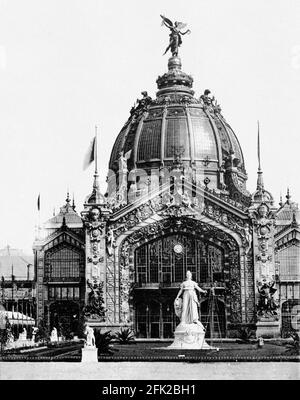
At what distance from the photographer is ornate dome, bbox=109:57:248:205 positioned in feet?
281

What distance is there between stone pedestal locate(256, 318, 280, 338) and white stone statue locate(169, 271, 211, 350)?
2121 cm

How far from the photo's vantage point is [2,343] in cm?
5359

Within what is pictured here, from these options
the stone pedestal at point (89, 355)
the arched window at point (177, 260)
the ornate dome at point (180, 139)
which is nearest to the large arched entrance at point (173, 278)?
the arched window at point (177, 260)

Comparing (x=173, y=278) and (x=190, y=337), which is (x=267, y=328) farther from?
(x=190, y=337)

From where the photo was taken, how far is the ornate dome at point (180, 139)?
3366 inches

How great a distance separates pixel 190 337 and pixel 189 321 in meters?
0.93

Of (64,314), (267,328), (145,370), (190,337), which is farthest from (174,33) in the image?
(145,370)

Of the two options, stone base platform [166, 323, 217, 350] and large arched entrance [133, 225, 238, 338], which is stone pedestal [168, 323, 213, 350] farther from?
large arched entrance [133, 225, 238, 338]

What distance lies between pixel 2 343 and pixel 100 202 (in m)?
21.0

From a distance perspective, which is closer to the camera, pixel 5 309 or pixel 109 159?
pixel 5 309

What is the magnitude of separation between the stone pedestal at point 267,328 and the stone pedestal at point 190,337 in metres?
21.5

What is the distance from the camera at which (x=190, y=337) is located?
45.9m
